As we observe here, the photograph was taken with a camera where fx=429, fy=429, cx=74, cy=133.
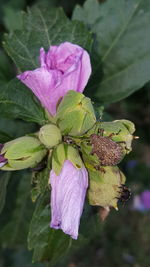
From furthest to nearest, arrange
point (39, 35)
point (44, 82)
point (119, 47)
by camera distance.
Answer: point (119, 47) < point (39, 35) < point (44, 82)

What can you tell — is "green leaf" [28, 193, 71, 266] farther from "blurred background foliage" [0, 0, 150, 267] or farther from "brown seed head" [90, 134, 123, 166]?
"brown seed head" [90, 134, 123, 166]

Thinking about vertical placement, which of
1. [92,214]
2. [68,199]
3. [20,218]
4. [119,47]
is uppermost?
[119,47]

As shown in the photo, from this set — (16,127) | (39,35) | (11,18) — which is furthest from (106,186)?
(11,18)

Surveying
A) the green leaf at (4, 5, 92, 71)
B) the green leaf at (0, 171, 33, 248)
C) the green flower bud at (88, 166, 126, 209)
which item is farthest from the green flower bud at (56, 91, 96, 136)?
the green leaf at (0, 171, 33, 248)

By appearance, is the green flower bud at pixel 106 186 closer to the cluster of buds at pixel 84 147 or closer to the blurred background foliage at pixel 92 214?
the cluster of buds at pixel 84 147

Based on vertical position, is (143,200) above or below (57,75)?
below

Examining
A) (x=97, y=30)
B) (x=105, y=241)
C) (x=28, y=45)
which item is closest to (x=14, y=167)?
(x=28, y=45)

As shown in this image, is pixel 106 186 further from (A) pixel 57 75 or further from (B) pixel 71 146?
(A) pixel 57 75

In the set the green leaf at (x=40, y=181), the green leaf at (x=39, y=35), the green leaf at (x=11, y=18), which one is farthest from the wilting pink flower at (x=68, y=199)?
the green leaf at (x=11, y=18)
